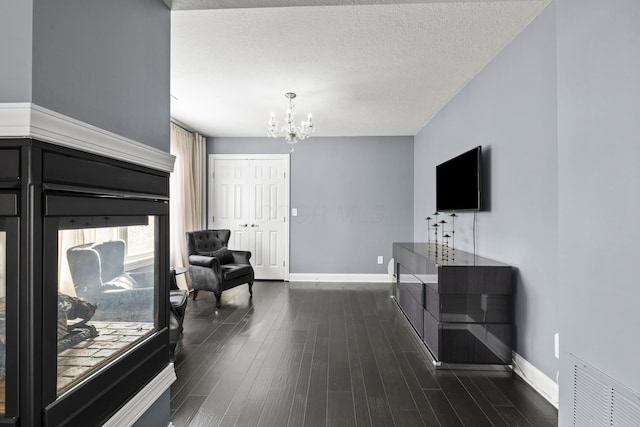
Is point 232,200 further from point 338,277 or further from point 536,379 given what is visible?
point 536,379

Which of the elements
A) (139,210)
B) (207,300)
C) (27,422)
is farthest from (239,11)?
(207,300)

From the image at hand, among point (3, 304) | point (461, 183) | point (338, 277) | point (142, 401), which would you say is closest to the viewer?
point (3, 304)

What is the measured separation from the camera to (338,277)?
18.5 ft

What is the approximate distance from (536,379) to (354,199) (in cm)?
380

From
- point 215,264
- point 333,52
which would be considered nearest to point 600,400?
point 333,52

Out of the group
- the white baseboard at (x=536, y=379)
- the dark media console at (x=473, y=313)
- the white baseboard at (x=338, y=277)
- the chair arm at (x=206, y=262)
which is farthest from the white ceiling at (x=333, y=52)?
the white baseboard at (x=338, y=277)

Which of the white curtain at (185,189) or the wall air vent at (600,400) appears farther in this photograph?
the white curtain at (185,189)

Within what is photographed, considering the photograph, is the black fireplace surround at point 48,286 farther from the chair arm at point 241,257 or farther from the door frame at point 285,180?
the door frame at point 285,180

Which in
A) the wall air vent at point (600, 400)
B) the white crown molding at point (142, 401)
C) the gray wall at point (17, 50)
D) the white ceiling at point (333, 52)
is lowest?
the white crown molding at point (142, 401)

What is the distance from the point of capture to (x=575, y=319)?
1.36 meters

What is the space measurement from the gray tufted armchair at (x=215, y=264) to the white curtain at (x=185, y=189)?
341 millimetres

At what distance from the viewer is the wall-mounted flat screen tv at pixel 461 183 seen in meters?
2.97

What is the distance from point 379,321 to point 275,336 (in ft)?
3.76

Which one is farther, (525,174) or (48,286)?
(525,174)
